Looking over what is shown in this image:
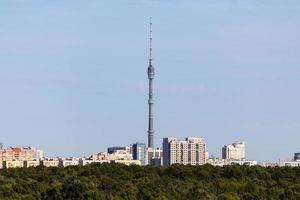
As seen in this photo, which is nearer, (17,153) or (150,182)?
(150,182)

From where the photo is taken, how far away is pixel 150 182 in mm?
63562

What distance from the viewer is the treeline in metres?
59.3

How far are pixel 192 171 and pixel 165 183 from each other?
8.02m

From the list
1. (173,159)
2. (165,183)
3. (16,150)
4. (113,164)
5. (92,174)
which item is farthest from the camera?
(173,159)

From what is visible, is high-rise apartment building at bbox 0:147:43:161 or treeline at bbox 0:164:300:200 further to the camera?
high-rise apartment building at bbox 0:147:43:161

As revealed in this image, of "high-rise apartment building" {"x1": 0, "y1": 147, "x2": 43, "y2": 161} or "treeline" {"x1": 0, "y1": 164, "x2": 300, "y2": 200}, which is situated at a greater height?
"high-rise apartment building" {"x1": 0, "y1": 147, "x2": 43, "y2": 161}

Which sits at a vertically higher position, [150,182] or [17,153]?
[17,153]

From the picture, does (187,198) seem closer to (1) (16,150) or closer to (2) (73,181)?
(2) (73,181)

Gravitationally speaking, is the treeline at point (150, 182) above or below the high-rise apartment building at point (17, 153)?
below

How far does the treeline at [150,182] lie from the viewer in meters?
59.3

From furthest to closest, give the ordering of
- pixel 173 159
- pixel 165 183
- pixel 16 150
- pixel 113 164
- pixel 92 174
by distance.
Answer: pixel 173 159, pixel 16 150, pixel 113 164, pixel 92 174, pixel 165 183

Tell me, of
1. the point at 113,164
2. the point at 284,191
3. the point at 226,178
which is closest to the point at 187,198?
the point at 284,191

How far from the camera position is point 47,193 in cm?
6069

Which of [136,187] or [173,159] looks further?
[173,159]
